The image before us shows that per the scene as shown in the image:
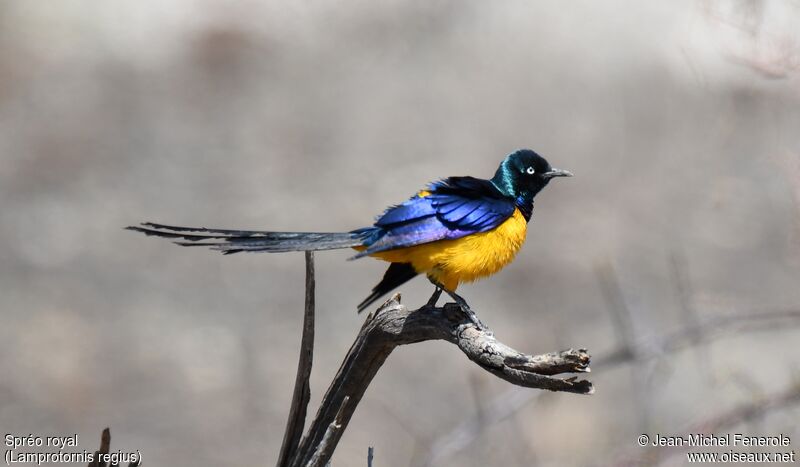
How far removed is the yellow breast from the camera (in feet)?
14.2

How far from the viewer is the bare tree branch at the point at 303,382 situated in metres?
4.00

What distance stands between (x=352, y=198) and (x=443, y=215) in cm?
659

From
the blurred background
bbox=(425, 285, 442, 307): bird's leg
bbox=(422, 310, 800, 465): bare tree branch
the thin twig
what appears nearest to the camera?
the thin twig

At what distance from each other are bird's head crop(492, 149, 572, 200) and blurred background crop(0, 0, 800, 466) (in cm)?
258

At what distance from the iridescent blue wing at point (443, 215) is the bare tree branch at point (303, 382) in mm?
223

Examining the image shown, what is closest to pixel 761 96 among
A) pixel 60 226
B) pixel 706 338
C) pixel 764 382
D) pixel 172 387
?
pixel 764 382

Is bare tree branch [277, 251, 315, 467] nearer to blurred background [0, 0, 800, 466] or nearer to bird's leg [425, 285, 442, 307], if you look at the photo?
bird's leg [425, 285, 442, 307]

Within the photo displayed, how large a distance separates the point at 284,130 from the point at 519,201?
742cm

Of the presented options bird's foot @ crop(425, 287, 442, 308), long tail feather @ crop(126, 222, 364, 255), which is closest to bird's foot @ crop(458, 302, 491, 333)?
bird's foot @ crop(425, 287, 442, 308)

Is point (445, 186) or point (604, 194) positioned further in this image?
point (604, 194)

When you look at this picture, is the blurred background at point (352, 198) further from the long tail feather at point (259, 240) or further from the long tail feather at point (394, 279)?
the long tail feather at point (259, 240)

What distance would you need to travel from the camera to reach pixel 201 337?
9.51m

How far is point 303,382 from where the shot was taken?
403 centimetres

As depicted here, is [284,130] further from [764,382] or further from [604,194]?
[764,382]
